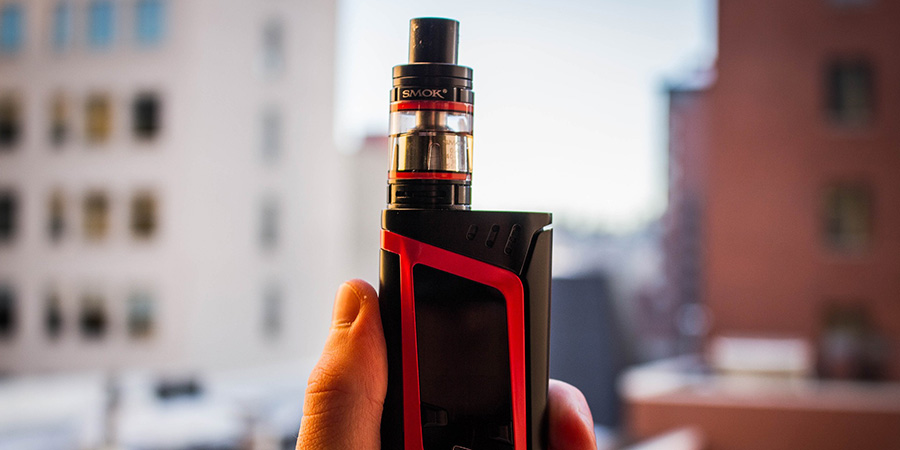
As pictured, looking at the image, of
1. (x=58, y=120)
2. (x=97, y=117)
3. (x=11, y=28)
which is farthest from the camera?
(x=11, y=28)

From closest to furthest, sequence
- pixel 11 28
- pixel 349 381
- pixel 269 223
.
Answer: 1. pixel 349 381
2. pixel 11 28
3. pixel 269 223

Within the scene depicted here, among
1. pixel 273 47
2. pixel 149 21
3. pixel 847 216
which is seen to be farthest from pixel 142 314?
pixel 847 216

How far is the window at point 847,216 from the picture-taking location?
825 cm

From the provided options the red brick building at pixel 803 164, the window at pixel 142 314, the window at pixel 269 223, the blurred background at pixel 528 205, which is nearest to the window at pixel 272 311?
the blurred background at pixel 528 205

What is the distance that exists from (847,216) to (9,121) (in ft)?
36.1

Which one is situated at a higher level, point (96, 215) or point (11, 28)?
point (11, 28)

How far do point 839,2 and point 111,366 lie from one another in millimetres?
10237

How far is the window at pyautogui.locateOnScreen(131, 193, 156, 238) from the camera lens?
11.0 meters

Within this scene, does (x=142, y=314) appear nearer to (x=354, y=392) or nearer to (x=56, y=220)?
(x=56, y=220)

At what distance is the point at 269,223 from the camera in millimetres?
12250

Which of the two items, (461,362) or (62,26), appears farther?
(62,26)

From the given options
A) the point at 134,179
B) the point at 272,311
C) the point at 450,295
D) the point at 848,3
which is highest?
the point at 848,3

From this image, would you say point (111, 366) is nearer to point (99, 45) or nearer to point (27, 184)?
point (27, 184)

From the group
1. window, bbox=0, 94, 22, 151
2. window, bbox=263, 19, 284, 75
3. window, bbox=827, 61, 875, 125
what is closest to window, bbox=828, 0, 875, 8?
window, bbox=827, 61, 875, 125
